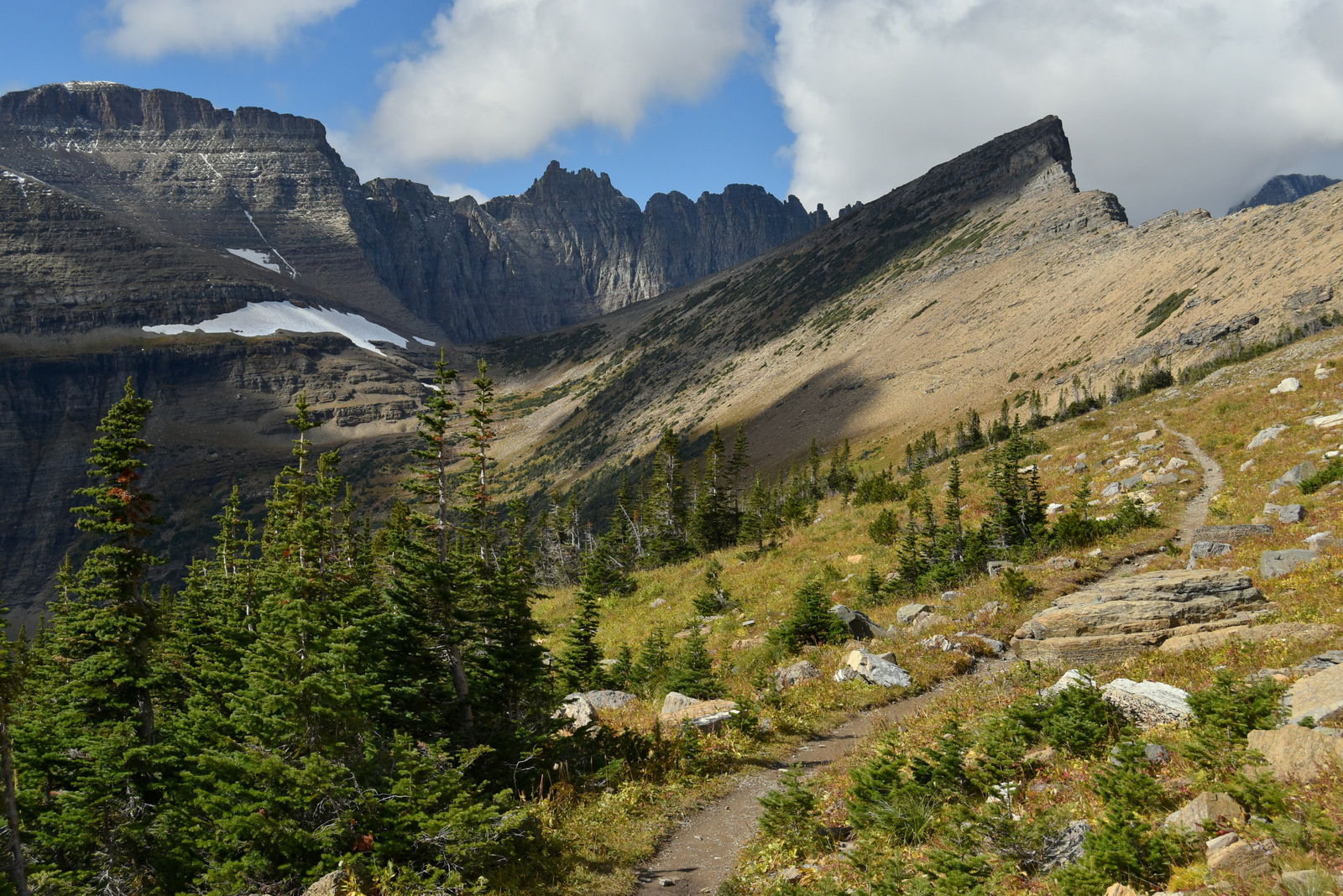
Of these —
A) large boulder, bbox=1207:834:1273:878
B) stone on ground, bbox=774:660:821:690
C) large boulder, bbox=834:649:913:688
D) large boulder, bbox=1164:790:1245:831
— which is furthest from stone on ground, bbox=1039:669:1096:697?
stone on ground, bbox=774:660:821:690

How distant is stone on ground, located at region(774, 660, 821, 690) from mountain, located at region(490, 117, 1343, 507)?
59.9 m

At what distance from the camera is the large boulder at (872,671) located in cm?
1493

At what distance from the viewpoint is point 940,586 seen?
21.7m

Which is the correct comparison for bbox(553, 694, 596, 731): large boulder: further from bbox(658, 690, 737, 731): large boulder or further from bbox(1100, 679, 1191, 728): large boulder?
bbox(1100, 679, 1191, 728): large boulder

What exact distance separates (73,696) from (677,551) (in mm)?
34164

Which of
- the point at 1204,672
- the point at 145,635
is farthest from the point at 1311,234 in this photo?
the point at 145,635

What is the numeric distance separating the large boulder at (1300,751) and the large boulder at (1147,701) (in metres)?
2.12

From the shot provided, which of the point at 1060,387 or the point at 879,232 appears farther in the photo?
the point at 879,232

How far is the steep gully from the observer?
9.17 m

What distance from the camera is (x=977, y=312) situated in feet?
361

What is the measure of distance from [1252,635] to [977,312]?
110761mm

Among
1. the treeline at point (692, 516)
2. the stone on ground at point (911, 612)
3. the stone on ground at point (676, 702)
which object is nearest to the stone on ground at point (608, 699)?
the stone on ground at point (676, 702)

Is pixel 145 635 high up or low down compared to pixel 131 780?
up

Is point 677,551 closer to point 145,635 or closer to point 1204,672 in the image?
point 145,635
